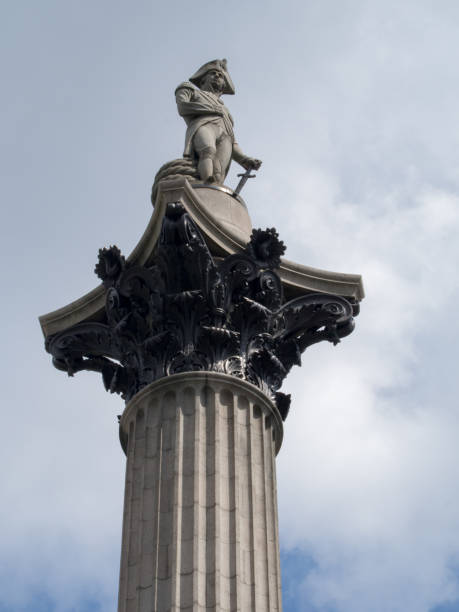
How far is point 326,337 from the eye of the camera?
1086 inches

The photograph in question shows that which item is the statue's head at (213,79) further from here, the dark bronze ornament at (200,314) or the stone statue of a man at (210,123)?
the dark bronze ornament at (200,314)

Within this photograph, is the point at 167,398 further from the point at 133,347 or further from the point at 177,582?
the point at 177,582

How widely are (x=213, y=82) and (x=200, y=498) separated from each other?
14.4 metres

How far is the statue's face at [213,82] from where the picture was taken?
112 feet

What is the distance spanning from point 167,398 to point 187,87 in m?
11.1

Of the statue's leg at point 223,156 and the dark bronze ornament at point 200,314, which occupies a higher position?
the statue's leg at point 223,156

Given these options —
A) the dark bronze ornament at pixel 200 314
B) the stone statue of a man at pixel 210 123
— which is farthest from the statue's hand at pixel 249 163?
the dark bronze ornament at pixel 200 314

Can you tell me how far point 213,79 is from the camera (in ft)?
112

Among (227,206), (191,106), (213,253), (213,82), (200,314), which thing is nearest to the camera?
(200,314)

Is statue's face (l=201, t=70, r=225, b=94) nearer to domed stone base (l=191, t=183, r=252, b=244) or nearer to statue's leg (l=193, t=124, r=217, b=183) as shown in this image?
statue's leg (l=193, t=124, r=217, b=183)

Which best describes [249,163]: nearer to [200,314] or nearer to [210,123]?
[210,123]

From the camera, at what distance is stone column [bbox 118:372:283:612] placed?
72.0 ft

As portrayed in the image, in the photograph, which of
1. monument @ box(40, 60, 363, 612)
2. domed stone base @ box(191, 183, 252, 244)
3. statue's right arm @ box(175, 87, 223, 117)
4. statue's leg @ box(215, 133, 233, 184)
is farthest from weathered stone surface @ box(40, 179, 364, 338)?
statue's right arm @ box(175, 87, 223, 117)

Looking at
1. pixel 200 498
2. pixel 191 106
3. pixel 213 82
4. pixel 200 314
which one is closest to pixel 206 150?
pixel 191 106
